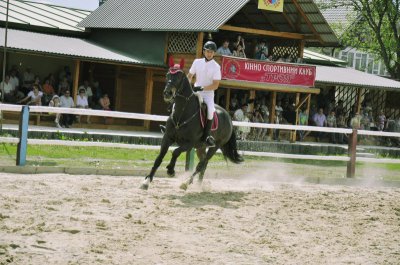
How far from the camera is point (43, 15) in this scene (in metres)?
32.9

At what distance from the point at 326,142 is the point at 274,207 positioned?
78.1 ft

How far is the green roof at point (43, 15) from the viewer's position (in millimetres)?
30706

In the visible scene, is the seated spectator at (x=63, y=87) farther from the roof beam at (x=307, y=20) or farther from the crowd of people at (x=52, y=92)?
the roof beam at (x=307, y=20)

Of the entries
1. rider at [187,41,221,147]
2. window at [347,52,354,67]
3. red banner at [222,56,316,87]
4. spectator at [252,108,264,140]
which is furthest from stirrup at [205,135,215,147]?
window at [347,52,354,67]

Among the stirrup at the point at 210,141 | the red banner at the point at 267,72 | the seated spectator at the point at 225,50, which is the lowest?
the stirrup at the point at 210,141

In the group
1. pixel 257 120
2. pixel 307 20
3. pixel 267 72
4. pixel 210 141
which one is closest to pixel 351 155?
pixel 210 141

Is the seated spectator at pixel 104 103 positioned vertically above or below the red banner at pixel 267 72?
below

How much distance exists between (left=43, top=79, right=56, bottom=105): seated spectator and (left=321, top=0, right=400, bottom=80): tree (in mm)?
22222

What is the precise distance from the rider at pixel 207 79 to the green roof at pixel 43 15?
17.9m

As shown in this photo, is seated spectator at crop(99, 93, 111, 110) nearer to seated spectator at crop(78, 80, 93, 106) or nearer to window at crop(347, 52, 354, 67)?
seated spectator at crop(78, 80, 93, 106)

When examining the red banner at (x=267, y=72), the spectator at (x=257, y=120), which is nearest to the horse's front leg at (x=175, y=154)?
the red banner at (x=267, y=72)

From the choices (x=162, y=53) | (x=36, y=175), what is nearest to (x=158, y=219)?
(x=36, y=175)

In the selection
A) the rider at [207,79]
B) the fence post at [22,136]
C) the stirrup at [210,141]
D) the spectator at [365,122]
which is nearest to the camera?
the rider at [207,79]

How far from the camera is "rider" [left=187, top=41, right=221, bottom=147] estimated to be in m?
13.0
